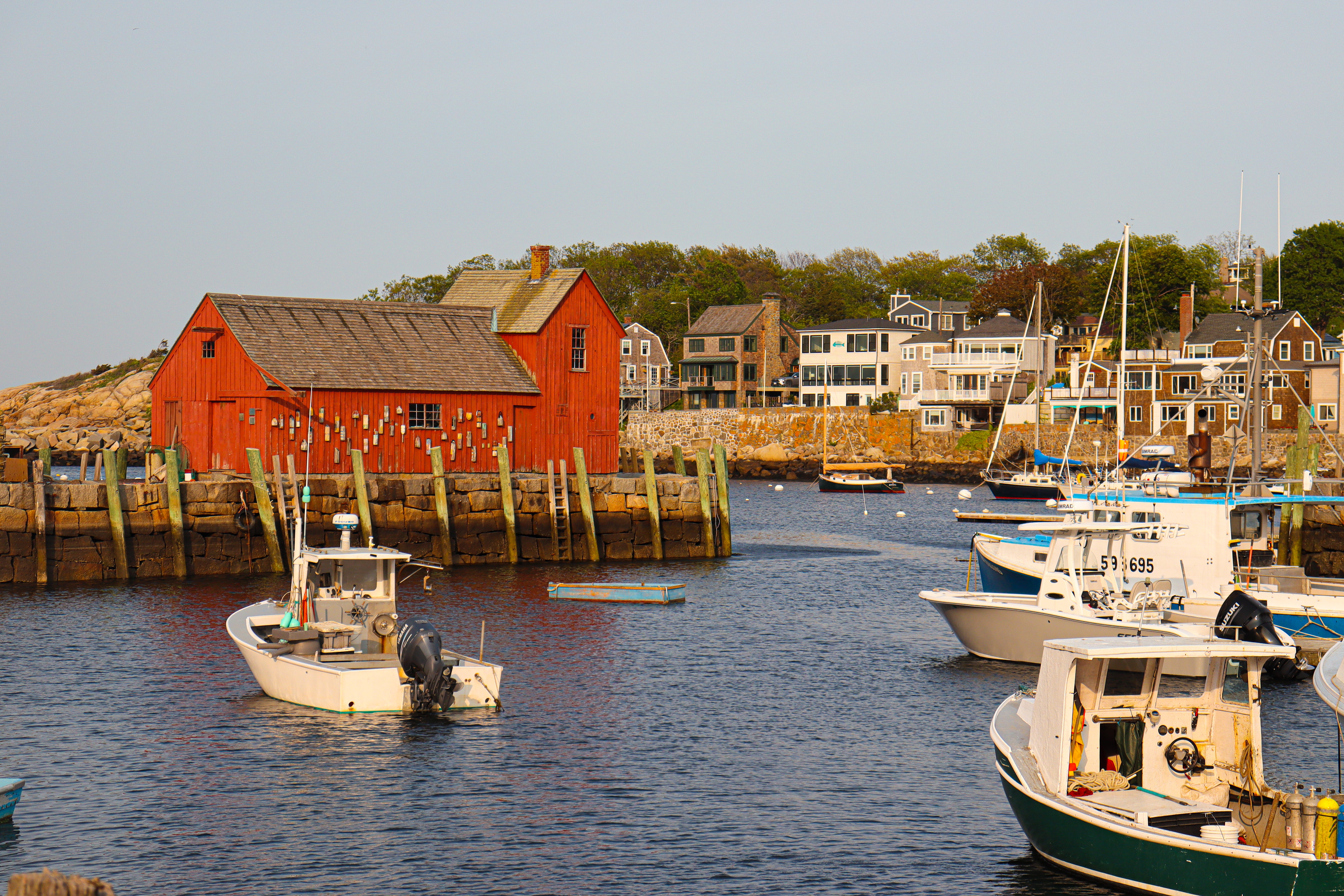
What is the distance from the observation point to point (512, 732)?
22.3 m

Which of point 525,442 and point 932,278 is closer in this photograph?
point 525,442

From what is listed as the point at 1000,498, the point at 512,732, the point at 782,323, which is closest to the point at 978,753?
the point at 512,732

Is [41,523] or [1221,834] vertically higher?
[41,523]

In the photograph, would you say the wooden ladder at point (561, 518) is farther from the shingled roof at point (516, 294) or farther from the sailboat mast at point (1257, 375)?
the sailboat mast at point (1257, 375)

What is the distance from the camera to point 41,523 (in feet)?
125

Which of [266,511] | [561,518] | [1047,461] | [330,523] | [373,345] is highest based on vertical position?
[373,345]

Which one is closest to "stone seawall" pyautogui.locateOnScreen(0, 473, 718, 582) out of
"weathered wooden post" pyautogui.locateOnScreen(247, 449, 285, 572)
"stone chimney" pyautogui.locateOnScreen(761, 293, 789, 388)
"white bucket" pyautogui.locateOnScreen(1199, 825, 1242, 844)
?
"weathered wooden post" pyautogui.locateOnScreen(247, 449, 285, 572)

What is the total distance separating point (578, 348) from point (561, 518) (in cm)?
1127

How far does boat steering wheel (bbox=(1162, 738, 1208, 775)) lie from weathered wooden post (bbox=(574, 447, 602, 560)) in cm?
3137

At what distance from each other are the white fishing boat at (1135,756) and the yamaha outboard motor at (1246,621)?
811 centimetres

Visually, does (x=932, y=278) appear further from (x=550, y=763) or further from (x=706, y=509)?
(x=550, y=763)

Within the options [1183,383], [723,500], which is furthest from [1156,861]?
[1183,383]

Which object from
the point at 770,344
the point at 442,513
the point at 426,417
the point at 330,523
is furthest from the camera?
the point at 770,344

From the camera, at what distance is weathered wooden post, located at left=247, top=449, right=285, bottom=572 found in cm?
4009
